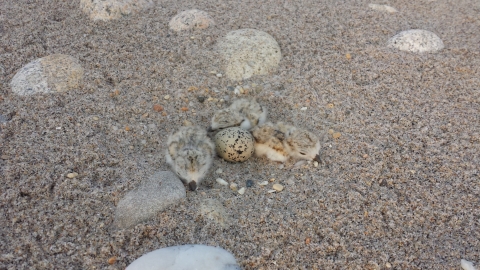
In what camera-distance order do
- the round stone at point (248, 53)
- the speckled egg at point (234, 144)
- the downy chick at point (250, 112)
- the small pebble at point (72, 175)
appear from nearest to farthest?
the small pebble at point (72, 175), the speckled egg at point (234, 144), the downy chick at point (250, 112), the round stone at point (248, 53)

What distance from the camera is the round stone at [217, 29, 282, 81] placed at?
402 centimetres

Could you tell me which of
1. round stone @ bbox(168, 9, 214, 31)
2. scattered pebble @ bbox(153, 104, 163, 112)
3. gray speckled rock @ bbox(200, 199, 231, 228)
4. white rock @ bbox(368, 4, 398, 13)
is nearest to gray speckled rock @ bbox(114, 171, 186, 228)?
gray speckled rock @ bbox(200, 199, 231, 228)

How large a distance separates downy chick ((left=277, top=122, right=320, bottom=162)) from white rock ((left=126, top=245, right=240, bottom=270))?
1071 mm

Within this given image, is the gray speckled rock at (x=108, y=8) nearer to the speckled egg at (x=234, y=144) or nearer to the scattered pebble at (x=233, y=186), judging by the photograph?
the speckled egg at (x=234, y=144)

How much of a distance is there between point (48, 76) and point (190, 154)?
1724 millimetres

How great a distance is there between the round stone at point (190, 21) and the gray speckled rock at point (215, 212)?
2470mm

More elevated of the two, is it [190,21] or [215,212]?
[190,21]

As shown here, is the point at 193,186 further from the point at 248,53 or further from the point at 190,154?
the point at 248,53

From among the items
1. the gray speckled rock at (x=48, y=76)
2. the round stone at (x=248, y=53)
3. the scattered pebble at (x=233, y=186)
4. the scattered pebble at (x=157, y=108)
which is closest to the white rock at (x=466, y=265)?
the scattered pebble at (x=233, y=186)

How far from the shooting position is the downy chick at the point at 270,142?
320 centimetres

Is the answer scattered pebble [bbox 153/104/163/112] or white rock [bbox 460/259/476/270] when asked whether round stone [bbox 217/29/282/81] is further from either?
white rock [bbox 460/259/476/270]

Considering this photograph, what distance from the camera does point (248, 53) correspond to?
4.12 metres

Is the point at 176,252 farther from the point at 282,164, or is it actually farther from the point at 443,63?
the point at 443,63

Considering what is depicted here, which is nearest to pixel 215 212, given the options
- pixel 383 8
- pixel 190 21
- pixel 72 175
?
pixel 72 175
